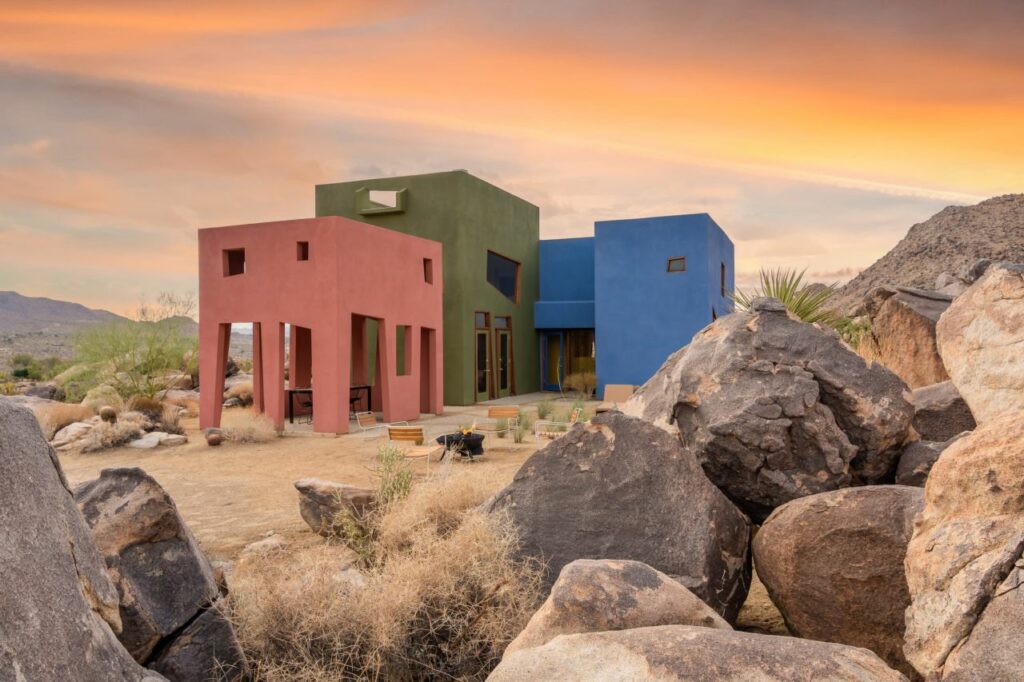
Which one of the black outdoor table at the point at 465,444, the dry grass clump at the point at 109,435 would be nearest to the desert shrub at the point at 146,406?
the dry grass clump at the point at 109,435

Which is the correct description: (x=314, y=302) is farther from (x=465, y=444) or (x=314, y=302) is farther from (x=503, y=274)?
(x=503, y=274)

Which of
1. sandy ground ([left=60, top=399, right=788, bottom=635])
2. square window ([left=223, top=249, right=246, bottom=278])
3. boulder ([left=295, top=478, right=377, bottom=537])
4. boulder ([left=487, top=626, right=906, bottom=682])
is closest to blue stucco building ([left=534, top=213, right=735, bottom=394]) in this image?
sandy ground ([left=60, top=399, right=788, bottom=635])

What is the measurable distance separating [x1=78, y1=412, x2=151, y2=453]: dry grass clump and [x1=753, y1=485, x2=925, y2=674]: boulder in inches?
554

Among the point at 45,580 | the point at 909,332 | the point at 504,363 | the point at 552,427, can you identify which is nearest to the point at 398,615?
the point at 45,580

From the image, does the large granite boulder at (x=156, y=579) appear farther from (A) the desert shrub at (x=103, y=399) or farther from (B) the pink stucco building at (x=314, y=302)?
(A) the desert shrub at (x=103, y=399)

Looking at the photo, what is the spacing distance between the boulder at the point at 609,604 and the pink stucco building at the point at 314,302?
41.8 feet

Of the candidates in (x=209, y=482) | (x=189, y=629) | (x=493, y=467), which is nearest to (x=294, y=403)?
(x=209, y=482)

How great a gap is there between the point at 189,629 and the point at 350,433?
39.6ft

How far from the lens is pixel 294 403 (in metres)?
18.8

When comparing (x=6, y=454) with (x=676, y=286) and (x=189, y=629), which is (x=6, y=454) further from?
(x=676, y=286)

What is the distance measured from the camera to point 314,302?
1566 centimetres

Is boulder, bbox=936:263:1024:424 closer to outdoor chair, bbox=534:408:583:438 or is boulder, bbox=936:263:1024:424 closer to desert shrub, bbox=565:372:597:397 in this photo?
outdoor chair, bbox=534:408:583:438

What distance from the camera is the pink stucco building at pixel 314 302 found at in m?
15.5

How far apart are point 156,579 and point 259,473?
8.21 m
